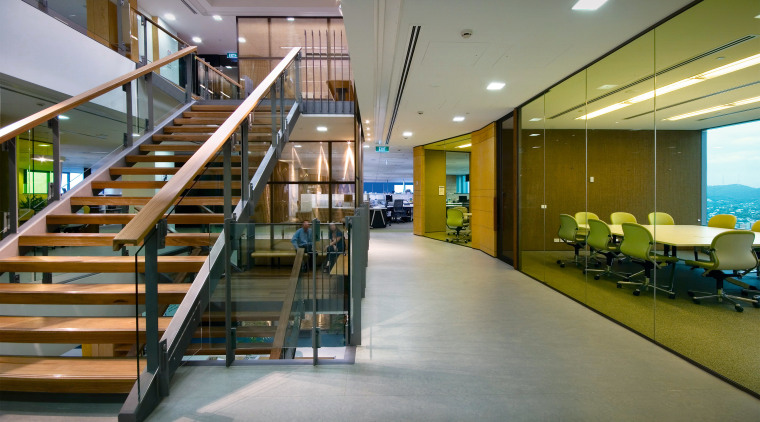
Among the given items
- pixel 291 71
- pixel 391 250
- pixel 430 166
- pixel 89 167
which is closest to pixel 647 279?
pixel 391 250

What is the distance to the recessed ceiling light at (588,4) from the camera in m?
2.94

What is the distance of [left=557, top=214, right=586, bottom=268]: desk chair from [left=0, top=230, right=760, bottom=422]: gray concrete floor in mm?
2192

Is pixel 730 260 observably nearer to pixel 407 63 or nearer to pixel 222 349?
pixel 407 63

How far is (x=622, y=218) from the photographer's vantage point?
453 cm

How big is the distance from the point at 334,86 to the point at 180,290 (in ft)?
21.5

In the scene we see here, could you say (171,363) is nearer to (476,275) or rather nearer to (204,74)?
(476,275)

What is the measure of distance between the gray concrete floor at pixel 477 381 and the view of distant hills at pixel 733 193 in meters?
1.41

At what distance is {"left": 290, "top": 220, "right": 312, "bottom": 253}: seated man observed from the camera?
2998mm

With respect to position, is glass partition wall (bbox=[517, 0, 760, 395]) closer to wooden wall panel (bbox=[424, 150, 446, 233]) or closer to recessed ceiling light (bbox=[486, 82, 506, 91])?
recessed ceiling light (bbox=[486, 82, 506, 91])

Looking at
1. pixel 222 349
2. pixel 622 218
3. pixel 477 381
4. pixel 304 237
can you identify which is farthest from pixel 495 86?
pixel 222 349

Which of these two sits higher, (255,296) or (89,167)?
(89,167)

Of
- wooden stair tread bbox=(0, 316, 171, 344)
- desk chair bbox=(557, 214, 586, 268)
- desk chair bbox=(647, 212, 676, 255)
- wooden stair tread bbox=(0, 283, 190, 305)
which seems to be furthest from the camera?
desk chair bbox=(557, 214, 586, 268)

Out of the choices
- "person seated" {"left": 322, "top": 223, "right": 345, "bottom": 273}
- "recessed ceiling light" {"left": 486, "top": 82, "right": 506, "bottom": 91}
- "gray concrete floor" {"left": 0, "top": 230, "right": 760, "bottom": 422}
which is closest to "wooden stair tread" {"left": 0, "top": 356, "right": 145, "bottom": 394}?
"gray concrete floor" {"left": 0, "top": 230, "right": 760, "bottom": 422}

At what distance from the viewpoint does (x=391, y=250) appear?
30.4 feet
